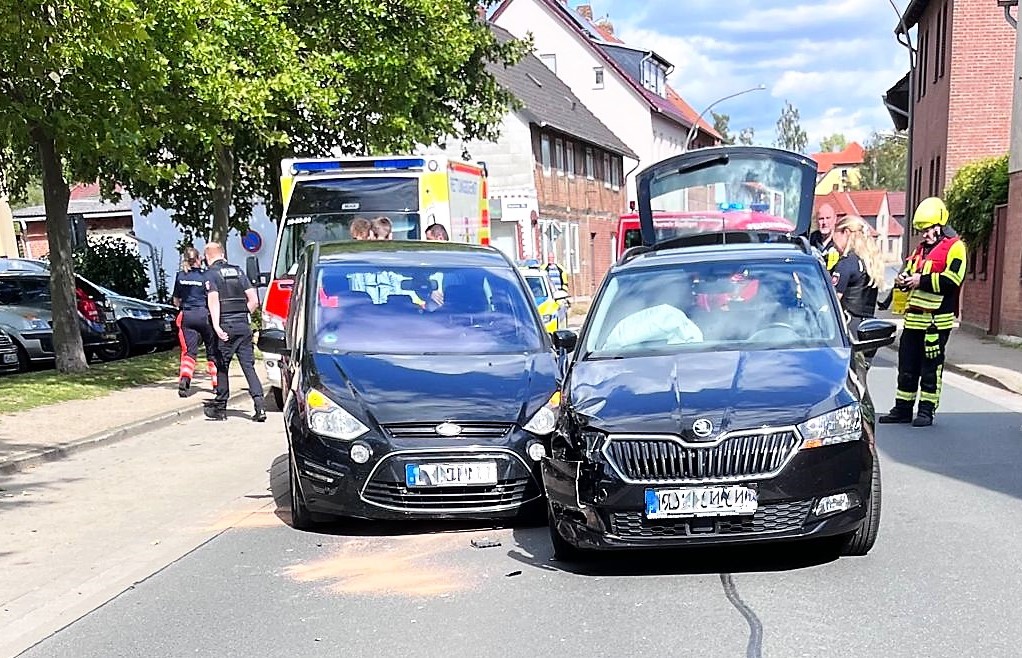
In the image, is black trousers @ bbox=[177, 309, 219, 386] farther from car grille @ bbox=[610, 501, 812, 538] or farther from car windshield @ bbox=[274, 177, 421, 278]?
car grille @ bbox=[610, 501, 812, 538]

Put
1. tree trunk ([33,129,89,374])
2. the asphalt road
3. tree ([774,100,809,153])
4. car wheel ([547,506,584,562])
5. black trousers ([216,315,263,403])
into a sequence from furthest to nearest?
tree ([774,100,809,153]) → tree trunk ([33,129,89,374]) → black trousers ([216,315,263,403]) → car wheel ([547,506,584,562]) → the asphalt road

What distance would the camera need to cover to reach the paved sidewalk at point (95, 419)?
32.7ft

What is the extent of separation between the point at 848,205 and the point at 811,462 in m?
121

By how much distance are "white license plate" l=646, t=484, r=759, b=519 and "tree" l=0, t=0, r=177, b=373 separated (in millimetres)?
7011

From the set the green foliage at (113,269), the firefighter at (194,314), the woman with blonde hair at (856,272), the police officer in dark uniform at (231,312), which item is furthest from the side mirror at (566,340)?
the green foliage at (113,269)

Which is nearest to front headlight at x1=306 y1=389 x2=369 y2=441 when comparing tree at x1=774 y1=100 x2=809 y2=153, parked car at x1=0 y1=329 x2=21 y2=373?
parked car at x1=0 y1=329 x2=21 y2=373

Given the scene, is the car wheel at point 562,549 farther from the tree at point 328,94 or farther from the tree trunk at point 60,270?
the tree trunk at point 60,270

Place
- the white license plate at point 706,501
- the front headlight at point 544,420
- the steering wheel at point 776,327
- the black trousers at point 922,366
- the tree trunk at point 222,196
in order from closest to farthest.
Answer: the white license plate at point 706,501, the steering wheel at point 776,327, the front headlight at point 544,420, the black trousers at point 922,366, the tree trunk at point 222,196

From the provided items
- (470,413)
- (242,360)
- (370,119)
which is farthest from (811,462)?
(370,119)

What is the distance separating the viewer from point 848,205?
120m

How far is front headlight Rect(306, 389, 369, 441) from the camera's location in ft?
21.0

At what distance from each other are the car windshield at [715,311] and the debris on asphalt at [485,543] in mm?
1234

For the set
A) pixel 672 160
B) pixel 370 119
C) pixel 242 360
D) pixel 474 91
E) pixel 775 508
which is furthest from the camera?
pixel 474 91

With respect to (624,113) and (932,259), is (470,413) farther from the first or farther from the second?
(624,113)
